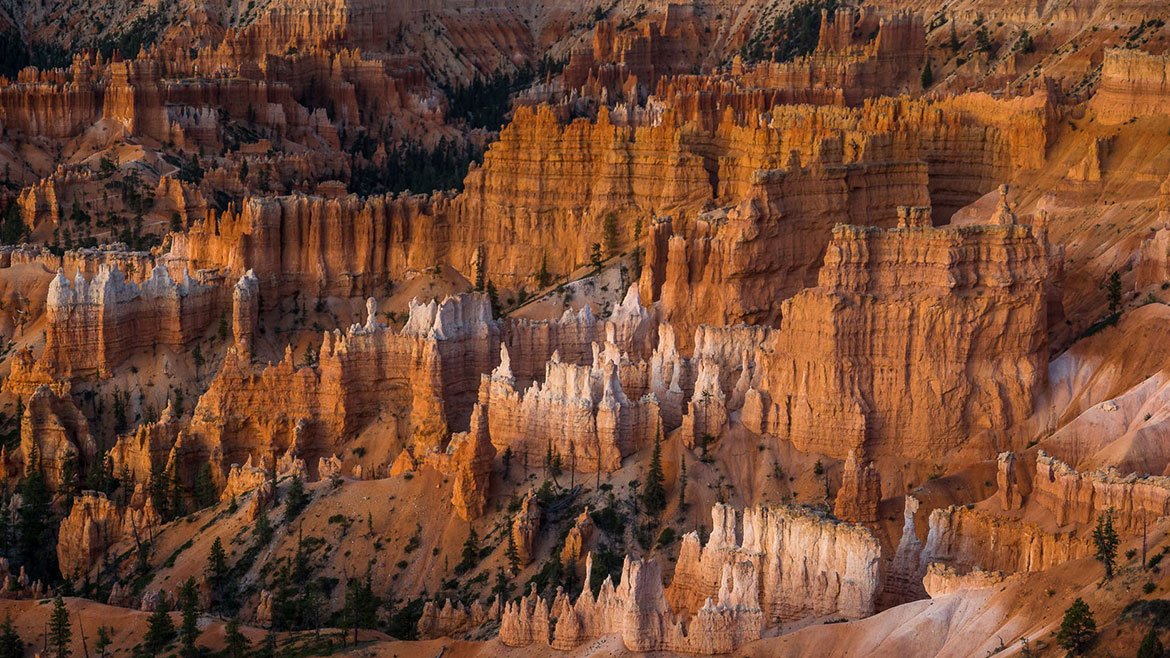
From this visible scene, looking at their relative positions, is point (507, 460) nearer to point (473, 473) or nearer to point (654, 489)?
point (473, 473)

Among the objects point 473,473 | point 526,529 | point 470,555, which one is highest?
point 473,473

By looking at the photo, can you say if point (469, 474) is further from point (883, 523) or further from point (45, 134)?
point (45, 134)

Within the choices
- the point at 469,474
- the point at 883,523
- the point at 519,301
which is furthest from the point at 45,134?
the point at 883,523

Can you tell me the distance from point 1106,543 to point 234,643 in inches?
786

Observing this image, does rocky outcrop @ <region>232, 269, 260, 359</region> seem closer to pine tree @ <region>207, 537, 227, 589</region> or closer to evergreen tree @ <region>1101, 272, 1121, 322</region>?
pine tree @ <region>207, 537, 227, 589</region>

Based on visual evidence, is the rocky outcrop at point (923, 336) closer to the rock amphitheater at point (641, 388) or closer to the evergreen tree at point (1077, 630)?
the rock amphitheater at point (641, 388)

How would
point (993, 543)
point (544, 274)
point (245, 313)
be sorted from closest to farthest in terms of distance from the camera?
point (993, 543) → point (245, 313) → point (544, 274)

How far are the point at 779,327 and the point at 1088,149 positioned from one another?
1190 cm

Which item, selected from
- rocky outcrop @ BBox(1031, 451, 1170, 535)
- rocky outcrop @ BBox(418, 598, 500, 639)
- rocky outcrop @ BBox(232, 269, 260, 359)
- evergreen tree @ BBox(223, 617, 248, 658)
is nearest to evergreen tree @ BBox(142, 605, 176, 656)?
evergreen tree @ BBox(223, 617, 248, 658)

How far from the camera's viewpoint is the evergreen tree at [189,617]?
205 feet

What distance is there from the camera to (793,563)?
5834 centimetres

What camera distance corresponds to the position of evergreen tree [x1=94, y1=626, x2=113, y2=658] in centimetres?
6362

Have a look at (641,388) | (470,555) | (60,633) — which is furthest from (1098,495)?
(60,633)

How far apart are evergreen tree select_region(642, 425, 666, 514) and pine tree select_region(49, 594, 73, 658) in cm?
1449
